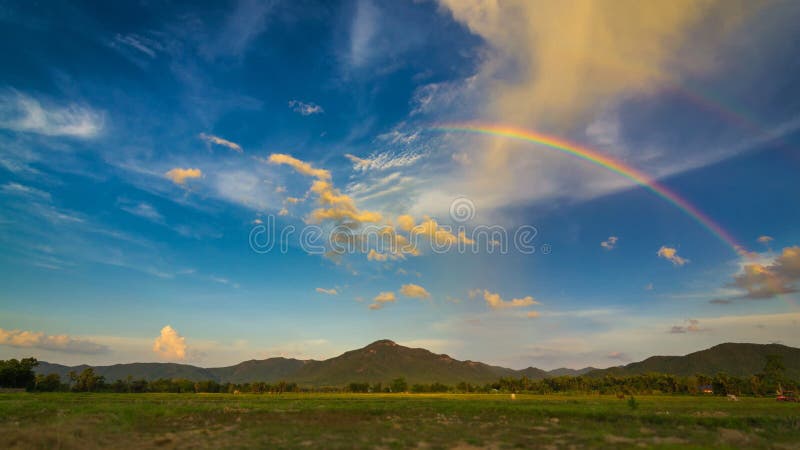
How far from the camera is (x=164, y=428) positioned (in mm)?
34219

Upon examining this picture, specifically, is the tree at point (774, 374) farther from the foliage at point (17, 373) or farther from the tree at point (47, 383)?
the foliage at point (17, 373)

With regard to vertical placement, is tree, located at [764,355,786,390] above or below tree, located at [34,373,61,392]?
above

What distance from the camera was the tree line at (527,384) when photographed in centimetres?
10675

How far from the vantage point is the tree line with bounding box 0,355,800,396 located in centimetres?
10675

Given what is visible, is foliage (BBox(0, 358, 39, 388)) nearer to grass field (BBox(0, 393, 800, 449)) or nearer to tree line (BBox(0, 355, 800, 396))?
tree line (BBox(0, 355, 800, 396))

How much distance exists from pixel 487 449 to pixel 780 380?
5466 inches

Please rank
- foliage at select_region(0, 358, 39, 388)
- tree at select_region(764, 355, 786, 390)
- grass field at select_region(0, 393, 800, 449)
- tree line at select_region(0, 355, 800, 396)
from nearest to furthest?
grass field at select_region(0, 393, 800, 449) → foliage at select_region(0, 358, 39, 388) → tree line at select_region(0, 355, 800, 396) → tree at select_region(764, 355, 786, 390)

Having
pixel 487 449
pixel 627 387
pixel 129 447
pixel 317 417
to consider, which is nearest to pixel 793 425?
pixel 487 449

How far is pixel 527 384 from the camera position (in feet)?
575

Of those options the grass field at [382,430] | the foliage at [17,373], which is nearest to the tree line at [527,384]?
the foliage at [17,373]

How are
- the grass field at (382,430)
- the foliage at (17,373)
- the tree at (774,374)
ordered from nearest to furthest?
the grass field at (382,430), the foliage at (17,373), the tree at (774,374)

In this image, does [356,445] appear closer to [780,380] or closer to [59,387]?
[59,387]

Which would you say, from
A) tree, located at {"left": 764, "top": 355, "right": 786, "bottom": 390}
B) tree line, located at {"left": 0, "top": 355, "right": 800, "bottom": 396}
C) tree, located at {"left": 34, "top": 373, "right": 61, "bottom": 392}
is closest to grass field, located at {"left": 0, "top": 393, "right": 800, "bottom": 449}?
tree line, located at {"left": 0, "top": 355, "right": 800, "bottom": 396}

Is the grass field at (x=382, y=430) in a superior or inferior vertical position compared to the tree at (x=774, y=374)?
inferior
